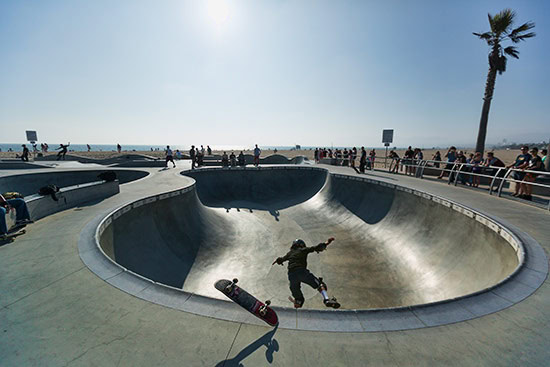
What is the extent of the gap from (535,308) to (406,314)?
180 cm

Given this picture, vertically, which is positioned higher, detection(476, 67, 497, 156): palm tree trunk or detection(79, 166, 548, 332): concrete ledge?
detection(476, 67, 497, 156): palm tree trunk

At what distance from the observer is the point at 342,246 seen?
10.0m

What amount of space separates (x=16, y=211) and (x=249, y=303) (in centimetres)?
711

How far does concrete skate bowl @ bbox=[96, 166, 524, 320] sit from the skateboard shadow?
43.5 inches

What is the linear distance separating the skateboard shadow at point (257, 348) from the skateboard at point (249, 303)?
0.55ft

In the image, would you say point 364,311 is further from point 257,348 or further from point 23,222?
point 23,222

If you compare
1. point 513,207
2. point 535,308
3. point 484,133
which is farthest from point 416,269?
point 484,133

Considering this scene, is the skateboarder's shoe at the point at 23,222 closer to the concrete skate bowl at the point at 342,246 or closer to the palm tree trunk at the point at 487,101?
the concrete skate bowl at the point at 342,246

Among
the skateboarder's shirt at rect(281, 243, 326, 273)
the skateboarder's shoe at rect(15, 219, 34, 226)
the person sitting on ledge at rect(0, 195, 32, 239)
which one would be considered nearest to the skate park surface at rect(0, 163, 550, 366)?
the person sitting on ledge at rect(0, 195, 32, 239)

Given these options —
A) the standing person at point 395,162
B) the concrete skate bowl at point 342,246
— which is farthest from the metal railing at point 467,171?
the concrete skate bowl at point 342,246

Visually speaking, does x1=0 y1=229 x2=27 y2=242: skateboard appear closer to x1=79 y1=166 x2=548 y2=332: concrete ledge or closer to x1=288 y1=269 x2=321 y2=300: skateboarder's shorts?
x1=79 y1=166 x2=548 y2=332: concrete ledge

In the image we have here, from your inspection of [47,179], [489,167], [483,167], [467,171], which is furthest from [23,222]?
[467,171]

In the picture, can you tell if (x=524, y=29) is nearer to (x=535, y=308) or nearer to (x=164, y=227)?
(x=535, y=308)

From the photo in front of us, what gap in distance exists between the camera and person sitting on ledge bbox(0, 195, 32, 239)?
16.9 ft
